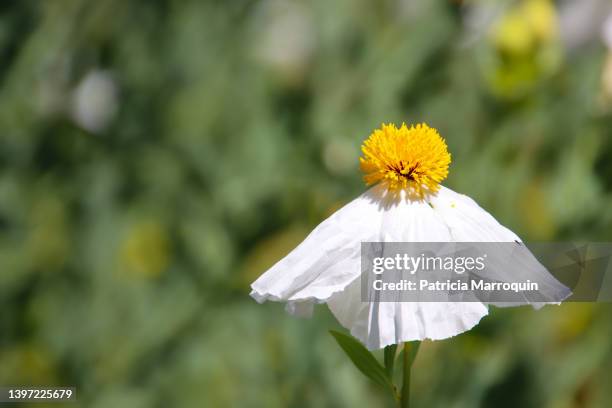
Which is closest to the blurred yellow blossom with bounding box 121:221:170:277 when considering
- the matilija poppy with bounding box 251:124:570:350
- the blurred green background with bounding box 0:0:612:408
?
the blurred green background with bounding box 0:0:612:408

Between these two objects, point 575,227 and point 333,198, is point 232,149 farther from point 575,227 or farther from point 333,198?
point 575,227

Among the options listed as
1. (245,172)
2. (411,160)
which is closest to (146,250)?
(245,172)

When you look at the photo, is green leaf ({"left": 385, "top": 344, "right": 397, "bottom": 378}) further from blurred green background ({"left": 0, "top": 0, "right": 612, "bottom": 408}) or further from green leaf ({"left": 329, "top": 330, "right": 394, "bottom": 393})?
blurred green background ({"left": 0, "top": 0, "right": 612, "bottom": 408})

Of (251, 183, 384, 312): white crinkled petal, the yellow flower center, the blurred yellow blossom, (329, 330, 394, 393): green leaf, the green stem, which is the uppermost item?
the blurred yellow blossom

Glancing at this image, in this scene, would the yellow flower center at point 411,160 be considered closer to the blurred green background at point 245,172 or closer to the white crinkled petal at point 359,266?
the white crinkled petal at point 359,266

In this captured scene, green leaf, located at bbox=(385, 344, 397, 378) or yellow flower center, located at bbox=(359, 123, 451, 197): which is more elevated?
yellow flower center, located at bbox=(359, 123, 451, 197)

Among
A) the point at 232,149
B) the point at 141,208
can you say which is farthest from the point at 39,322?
the point at 232,149

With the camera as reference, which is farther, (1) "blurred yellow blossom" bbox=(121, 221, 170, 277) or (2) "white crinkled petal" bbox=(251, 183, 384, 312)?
(1) "blurred yellow blossom" bbox=(121, 221, 170, 277)

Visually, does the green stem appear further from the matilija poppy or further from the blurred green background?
the blurred green background
